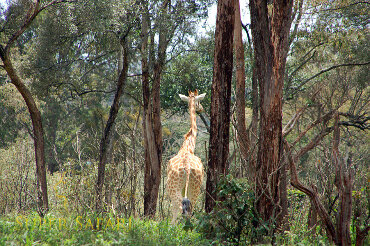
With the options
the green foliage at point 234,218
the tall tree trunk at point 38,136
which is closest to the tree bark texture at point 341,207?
the green foliage at point 234,218

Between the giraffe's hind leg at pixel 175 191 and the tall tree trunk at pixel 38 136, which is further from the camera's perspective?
the tall tree trunk at pixel 38 136

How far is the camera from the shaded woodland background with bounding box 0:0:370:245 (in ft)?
17.9

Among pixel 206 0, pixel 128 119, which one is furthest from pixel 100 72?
pixel 206 0

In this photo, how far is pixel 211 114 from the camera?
6.62 meters

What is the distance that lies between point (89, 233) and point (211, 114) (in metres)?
2.77

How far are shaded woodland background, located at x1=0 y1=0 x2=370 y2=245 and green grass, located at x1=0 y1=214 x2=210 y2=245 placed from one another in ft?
1.46

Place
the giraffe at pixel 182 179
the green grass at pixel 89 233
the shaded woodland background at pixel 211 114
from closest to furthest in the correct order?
the green grass at pixel 89 233
the shaded woodland background at pixel 211 114
the giraffe at pixel 182 179

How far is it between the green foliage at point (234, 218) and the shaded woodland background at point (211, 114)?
0.02m

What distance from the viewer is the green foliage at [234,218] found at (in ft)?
16.8

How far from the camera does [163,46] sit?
11.4 metres

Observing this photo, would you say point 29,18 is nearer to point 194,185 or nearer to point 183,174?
point 183,174

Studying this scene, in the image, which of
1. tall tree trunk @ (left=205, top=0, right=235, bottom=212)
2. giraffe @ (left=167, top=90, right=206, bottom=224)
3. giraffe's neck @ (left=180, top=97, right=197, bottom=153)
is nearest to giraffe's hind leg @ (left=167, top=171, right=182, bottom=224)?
giraffe @ (left=167, top=90, right=206, bottom=224)

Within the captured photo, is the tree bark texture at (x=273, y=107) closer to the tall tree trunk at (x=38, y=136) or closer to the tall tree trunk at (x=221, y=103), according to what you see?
the tall tree trunk at (x=221, y=103)

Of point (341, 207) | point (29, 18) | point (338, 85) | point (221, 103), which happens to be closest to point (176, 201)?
point (221, 103)
